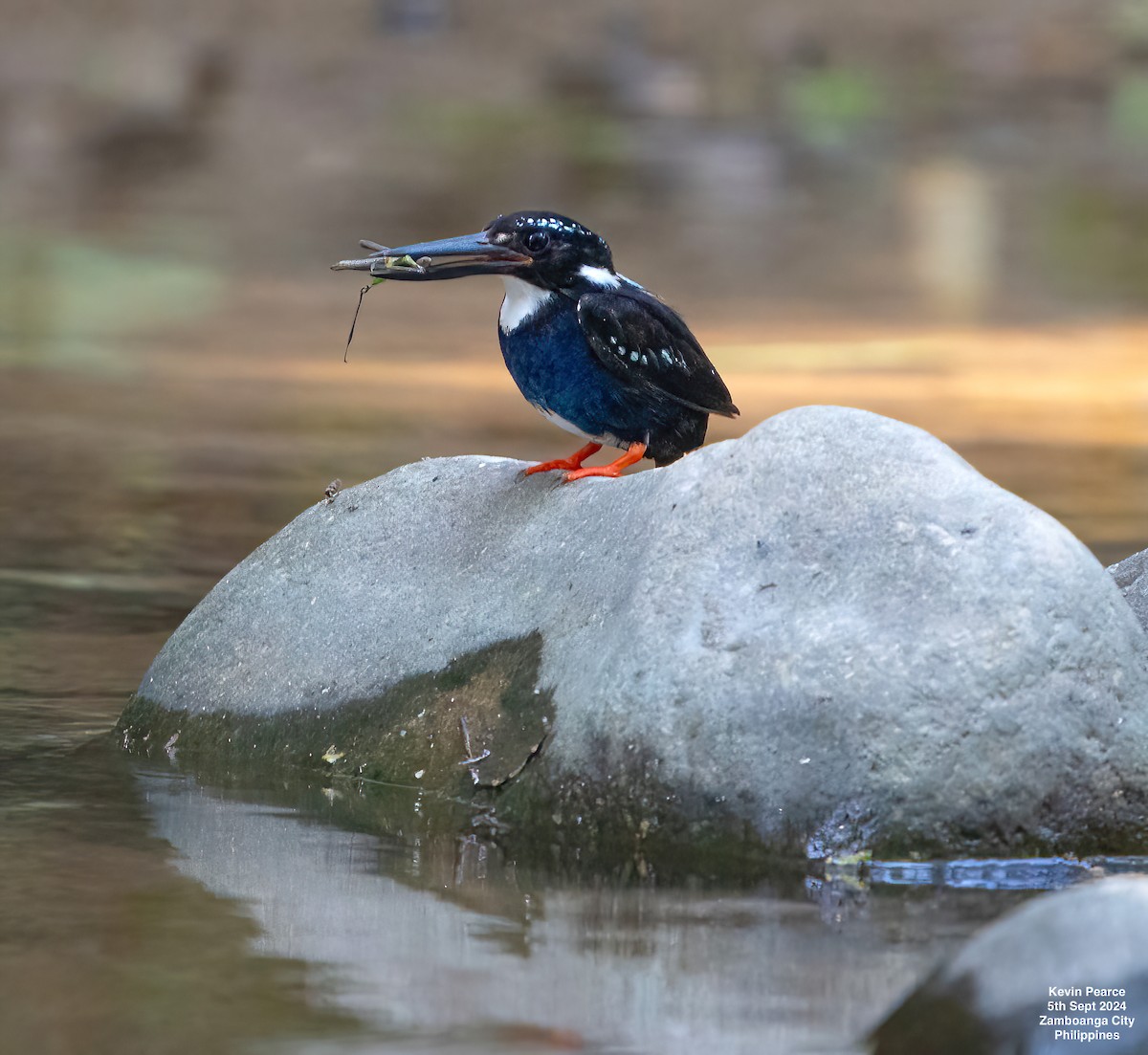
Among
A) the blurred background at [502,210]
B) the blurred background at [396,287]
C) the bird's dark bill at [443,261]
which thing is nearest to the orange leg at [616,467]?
the bird's dark bill at [443,261]

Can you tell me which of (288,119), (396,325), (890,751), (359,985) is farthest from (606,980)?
(288,119)

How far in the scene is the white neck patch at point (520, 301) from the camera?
5759 mm

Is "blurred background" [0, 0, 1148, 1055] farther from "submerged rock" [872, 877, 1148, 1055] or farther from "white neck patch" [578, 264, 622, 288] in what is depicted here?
"white neck patch" [578, 264, 622, 288]

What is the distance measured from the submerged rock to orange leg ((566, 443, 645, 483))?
2.41 metres

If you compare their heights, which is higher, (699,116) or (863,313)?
(699,116)

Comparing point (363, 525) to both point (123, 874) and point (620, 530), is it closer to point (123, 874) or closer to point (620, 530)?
point (620, 530)

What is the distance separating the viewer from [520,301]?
228 inches

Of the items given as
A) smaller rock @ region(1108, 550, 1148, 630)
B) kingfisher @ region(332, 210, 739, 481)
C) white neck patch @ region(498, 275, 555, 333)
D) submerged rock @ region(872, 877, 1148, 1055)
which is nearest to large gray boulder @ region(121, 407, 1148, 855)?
kingfisher @ region(332, 210, 739, 481)

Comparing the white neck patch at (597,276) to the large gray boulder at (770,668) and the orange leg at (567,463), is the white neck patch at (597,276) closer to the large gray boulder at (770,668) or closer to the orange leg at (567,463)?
the orange leg at (567,463)

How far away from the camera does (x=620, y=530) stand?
5488 millimetres

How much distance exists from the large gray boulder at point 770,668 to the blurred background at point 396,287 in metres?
0.68

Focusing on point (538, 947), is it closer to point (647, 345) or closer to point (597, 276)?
point (647, 345)

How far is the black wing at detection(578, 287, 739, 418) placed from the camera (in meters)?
5.67

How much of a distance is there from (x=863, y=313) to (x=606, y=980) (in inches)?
619
